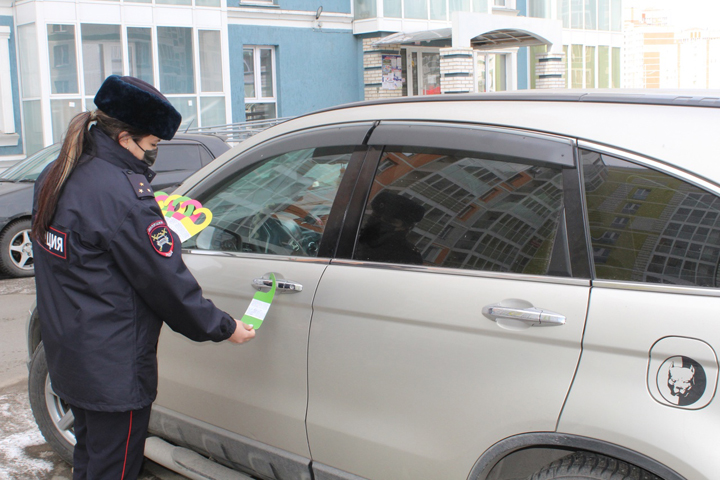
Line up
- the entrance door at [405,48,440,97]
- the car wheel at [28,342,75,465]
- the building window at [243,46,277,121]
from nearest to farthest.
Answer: the car wheel at [28,342,75,465] < the building window at [243,46,277,121] < the entrance door at [405,48,440,97]

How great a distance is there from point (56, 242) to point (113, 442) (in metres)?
0.67

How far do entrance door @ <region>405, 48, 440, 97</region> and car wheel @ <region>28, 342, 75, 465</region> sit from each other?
1900cm

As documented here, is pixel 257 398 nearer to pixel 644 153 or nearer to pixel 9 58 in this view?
pixel 644 153

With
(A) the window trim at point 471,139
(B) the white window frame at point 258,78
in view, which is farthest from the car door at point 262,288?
(B) the white window frame at point 258,78

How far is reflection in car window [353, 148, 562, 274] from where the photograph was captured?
6.48ft

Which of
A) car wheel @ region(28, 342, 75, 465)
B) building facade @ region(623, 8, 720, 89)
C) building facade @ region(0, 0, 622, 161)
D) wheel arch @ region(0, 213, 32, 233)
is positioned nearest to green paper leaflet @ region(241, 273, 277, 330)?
car wheel @ region(28, 342, 75, 465)

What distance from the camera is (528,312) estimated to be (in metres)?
1.85

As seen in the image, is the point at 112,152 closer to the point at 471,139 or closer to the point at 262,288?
the point at 262,288

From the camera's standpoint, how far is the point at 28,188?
314 inches

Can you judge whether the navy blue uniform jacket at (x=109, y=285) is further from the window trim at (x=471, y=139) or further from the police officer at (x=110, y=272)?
the window trim at (x=471, y=139)

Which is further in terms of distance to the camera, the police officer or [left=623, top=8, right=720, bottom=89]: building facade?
[left=623, top=8, right=720, bottom=89]: building facade

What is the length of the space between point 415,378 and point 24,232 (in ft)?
22.9

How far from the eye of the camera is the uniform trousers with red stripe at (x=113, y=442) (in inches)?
85.0

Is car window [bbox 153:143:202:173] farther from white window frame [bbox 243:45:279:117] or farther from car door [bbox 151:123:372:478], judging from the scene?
white window frame [bbox 243:45:279:117]
